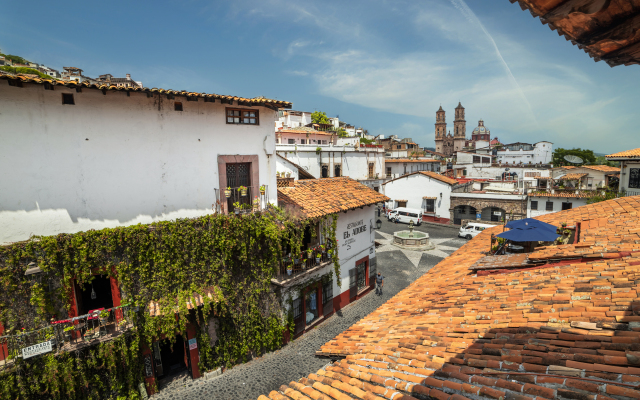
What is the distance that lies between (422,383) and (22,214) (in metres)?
11.7

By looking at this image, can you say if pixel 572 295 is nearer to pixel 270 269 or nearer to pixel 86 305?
pixel 270 269

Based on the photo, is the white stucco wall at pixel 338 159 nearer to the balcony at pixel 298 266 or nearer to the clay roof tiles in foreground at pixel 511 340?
the balcony at pixel 298 266

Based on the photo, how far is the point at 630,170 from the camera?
86.3 ft

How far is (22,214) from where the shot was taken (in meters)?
9.30

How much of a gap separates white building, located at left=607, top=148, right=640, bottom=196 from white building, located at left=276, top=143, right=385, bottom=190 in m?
27.6

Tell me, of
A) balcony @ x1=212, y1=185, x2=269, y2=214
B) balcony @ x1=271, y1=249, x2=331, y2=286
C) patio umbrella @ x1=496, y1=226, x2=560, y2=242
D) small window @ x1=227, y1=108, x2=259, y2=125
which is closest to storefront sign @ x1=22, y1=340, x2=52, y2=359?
balcony @ x1=212, y1=185, x2=269, y2=214

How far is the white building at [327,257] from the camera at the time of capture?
590 inches

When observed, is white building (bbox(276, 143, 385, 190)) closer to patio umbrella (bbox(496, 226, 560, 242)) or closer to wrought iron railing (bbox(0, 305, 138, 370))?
wrought iron railing (bbox(0, 305, 138, 370))

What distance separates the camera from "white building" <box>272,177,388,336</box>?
49.1ft

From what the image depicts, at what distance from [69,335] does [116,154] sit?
603 cm

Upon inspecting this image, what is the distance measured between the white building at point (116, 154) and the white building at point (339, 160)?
2404 centimetres

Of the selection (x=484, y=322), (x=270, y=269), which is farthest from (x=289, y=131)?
(x=484, y=322)

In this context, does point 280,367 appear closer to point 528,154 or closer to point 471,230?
point 471,230

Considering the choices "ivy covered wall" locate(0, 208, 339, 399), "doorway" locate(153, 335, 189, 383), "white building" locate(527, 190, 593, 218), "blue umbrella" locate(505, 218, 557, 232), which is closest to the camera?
"ivy covered wall" locate(0, 208, 339, 399)
